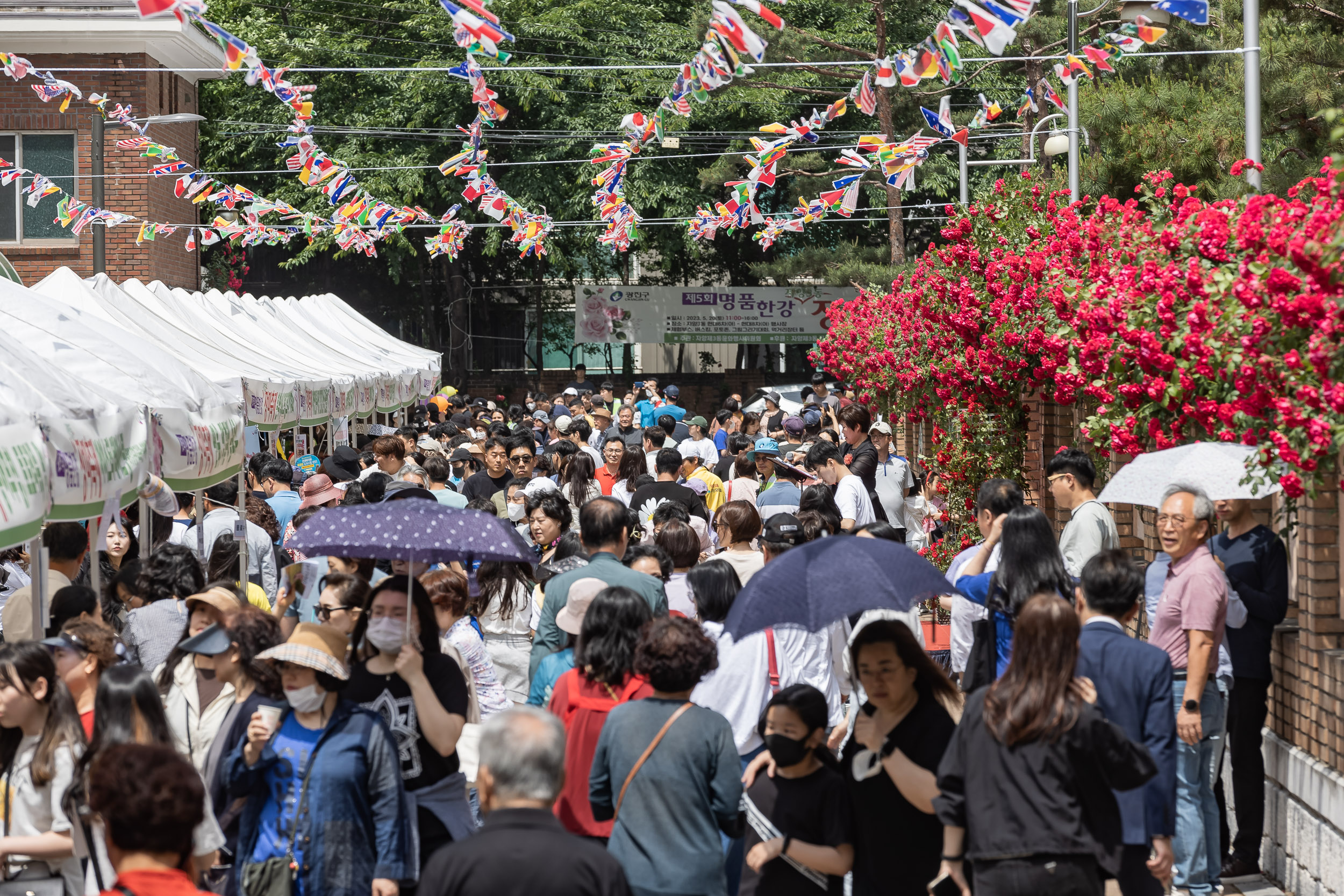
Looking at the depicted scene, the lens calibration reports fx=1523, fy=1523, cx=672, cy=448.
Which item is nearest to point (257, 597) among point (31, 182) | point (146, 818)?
point (146, 818)

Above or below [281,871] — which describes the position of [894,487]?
above

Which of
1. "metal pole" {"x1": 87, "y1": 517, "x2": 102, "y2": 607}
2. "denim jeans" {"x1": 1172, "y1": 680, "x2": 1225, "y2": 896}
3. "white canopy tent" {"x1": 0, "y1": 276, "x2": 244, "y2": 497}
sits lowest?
"denim jeans" {"x1": 1172, "y1": 680, "x2": 1225, "y2": 896}

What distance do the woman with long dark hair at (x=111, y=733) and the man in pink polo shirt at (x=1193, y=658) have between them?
404 centimetres

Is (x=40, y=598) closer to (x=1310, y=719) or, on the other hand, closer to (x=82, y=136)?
(x=1310, y=719)

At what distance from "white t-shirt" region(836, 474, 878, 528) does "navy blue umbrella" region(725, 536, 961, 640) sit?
5312 mm

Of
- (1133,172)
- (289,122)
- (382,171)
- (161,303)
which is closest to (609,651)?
(161,303)

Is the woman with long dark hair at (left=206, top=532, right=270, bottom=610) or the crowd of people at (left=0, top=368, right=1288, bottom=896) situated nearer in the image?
the crowd of people at (left=0, top=368, right=1288, bottom=896)

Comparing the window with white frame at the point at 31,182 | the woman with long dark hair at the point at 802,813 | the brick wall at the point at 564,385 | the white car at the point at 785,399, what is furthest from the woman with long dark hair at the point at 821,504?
the brick wall at the point at 564,385

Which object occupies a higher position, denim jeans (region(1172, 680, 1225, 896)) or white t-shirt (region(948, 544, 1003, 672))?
white t-shirt (region(948, 544, 1003, 672))

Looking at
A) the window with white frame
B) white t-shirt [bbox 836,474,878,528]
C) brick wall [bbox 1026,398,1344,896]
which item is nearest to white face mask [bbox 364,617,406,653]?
brick wall [bbox 1026,398,1344,896]

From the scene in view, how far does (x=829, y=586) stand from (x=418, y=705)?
1427mm

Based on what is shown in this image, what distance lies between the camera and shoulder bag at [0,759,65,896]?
457 cm

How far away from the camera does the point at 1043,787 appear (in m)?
4.37

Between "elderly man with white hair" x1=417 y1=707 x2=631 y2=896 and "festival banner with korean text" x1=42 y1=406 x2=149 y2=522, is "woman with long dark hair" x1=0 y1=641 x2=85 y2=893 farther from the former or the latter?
"elderly man with white hair" x1=417 y1=707 x2=631 y2=896
